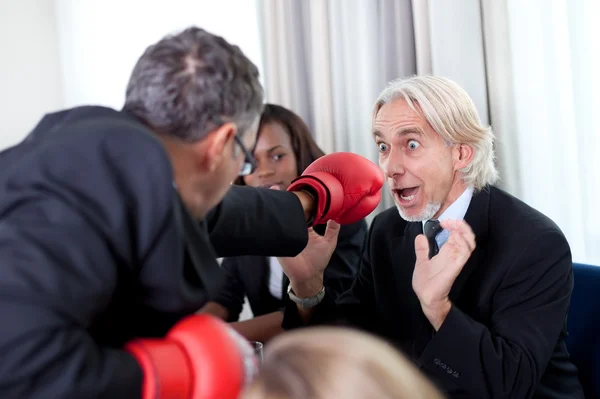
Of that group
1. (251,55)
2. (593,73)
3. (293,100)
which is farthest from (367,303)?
(251,55)

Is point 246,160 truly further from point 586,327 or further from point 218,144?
Answer: point 586,327

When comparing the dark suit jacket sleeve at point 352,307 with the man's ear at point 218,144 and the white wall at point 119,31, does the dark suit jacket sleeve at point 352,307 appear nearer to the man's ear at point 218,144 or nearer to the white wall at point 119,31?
the man's ear at point 218,144

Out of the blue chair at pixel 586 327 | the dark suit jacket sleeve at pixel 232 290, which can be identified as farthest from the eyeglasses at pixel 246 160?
the dark suit jacket sleeve at pixel 232 290

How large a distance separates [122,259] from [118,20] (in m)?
3.00

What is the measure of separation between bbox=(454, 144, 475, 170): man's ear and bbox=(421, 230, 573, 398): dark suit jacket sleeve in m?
0.29

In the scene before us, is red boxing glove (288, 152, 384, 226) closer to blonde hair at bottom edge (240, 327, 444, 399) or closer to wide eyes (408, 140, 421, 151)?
wide eyes (408, 140, 421, 151)

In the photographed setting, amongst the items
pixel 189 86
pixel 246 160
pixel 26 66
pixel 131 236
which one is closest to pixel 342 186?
pixel 246 160

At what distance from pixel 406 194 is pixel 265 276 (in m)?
0.79

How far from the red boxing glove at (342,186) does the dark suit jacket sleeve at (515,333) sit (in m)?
0.36

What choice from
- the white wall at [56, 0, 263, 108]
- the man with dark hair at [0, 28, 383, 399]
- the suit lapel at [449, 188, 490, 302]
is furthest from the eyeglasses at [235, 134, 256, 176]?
the white wall at [56, 0, 263, 108]

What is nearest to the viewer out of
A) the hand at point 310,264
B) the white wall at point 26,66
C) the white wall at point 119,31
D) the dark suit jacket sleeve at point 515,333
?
the dark suit jacket sleeve at point 515,333

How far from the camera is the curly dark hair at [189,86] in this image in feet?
3.05

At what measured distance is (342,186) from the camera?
1.58m

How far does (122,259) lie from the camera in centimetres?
82
